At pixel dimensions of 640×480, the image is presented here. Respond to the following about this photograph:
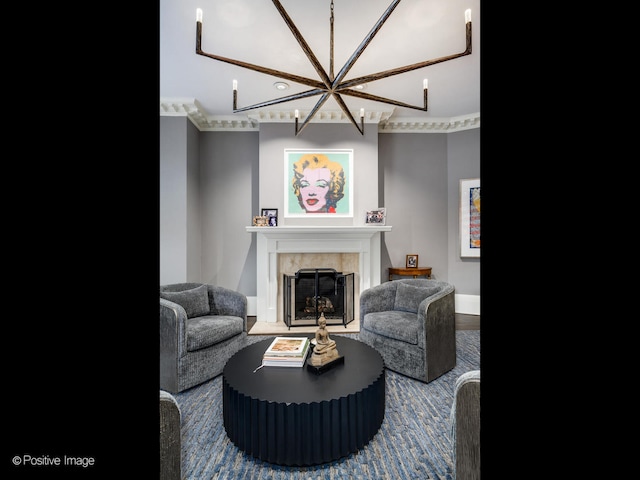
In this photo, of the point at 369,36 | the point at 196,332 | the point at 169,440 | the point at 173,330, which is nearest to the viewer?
the point at 169,440

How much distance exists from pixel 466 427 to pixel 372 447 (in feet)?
2.66

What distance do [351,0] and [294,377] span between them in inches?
102

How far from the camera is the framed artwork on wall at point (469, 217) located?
4250 millimetres

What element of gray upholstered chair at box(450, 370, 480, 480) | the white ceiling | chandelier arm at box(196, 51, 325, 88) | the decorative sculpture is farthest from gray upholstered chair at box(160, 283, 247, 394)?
the white ceiling

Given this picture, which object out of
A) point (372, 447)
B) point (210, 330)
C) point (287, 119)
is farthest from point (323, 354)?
point (287, 119)

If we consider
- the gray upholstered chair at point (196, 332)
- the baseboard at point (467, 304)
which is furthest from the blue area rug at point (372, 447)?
the baseboard at point (467, 304)

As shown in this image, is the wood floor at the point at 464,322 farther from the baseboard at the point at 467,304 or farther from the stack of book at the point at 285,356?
the stack of book at the point at 285,356

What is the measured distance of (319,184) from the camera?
12.9ft

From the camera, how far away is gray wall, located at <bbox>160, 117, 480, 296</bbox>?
393 cm

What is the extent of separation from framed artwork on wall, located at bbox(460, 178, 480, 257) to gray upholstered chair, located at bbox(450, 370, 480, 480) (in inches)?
146

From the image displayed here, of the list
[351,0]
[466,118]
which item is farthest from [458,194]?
[351,0]

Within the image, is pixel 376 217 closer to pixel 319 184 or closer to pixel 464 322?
pixel 319 184
